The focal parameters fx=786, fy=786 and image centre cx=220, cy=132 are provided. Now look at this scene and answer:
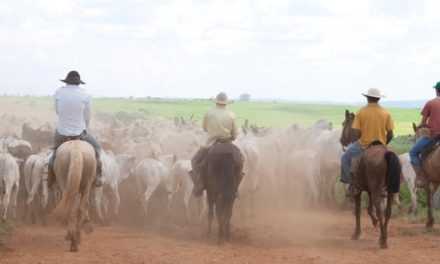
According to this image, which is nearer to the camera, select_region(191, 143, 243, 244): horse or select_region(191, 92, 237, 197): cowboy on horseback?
select_region(191, 143, 243, 244): horse

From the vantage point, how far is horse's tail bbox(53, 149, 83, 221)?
1252 cm

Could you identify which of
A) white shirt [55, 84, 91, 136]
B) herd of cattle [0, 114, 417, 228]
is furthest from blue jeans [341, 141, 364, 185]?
white shirt [55, 84, 91, 136]

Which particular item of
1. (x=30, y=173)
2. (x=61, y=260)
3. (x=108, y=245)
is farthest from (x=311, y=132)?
(x=61, y=260)

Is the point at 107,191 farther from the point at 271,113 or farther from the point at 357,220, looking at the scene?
the point at 271,113

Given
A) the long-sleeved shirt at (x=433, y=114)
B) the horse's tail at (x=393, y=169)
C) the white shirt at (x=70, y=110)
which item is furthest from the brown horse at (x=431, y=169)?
the white shirt at (x=70, y=110)

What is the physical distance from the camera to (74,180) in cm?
1261

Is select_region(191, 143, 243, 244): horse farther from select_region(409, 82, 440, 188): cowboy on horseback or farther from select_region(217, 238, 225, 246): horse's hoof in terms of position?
select_region(409, 82, 440, 188): cowboy on horseback

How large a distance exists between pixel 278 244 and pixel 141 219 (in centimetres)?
481

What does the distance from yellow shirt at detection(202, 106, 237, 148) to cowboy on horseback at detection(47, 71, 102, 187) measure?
249 centimetres

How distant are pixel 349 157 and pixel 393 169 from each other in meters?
1.16

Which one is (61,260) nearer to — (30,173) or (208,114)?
(208,114)

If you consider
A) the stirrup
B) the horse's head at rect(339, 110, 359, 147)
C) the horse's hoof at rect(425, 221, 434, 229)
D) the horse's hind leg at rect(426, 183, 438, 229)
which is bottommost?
the horse's hoof at rect(425, 221, 434, 229)

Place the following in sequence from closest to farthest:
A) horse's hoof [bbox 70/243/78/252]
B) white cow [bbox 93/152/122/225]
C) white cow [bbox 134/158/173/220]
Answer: horse's hoof [bbox 70/243/78/252]
white cow [bbox 93/152/122/225]
white cow [bbox 134/158/173/220]

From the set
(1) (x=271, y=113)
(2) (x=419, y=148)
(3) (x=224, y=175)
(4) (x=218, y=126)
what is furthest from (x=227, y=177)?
(1) (x=271, y=113)
